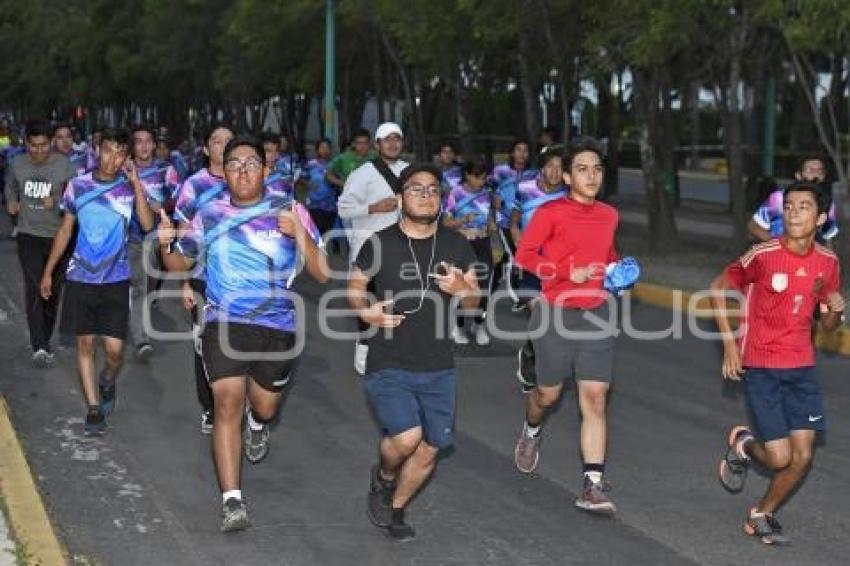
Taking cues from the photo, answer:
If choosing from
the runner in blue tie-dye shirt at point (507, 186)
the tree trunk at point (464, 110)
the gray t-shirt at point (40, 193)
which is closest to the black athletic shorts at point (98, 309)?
the gray t-shirt at point (40, 193)

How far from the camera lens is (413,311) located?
7156mm

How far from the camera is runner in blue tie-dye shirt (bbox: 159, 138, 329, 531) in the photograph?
24.5ft

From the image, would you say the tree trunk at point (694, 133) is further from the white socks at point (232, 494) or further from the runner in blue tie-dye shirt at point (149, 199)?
the white socks at point (232, 494)

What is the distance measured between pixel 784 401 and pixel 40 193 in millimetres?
6758

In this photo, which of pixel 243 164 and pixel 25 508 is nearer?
pixel 25 508

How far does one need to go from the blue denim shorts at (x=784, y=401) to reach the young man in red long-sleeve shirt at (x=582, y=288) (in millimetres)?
896

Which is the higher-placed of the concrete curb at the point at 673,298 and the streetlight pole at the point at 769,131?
the streetlight pole at the point at 769,131

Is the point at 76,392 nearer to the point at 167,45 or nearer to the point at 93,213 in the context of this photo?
the point at 93,213

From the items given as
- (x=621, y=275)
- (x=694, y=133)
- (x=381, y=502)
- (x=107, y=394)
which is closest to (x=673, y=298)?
(x=107, y=394)

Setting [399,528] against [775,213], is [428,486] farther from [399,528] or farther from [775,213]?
[775,213]

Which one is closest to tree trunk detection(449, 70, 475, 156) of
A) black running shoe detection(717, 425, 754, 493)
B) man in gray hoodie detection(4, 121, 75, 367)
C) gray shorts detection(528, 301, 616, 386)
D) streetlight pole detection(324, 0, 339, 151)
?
streetlight pole detection(324, 0, 339, 151)

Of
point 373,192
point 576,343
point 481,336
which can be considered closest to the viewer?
point 576,343

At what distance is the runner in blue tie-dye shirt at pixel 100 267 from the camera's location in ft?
32.5

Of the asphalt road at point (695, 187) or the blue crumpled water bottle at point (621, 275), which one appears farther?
the asphalt road at point (695, 187)
